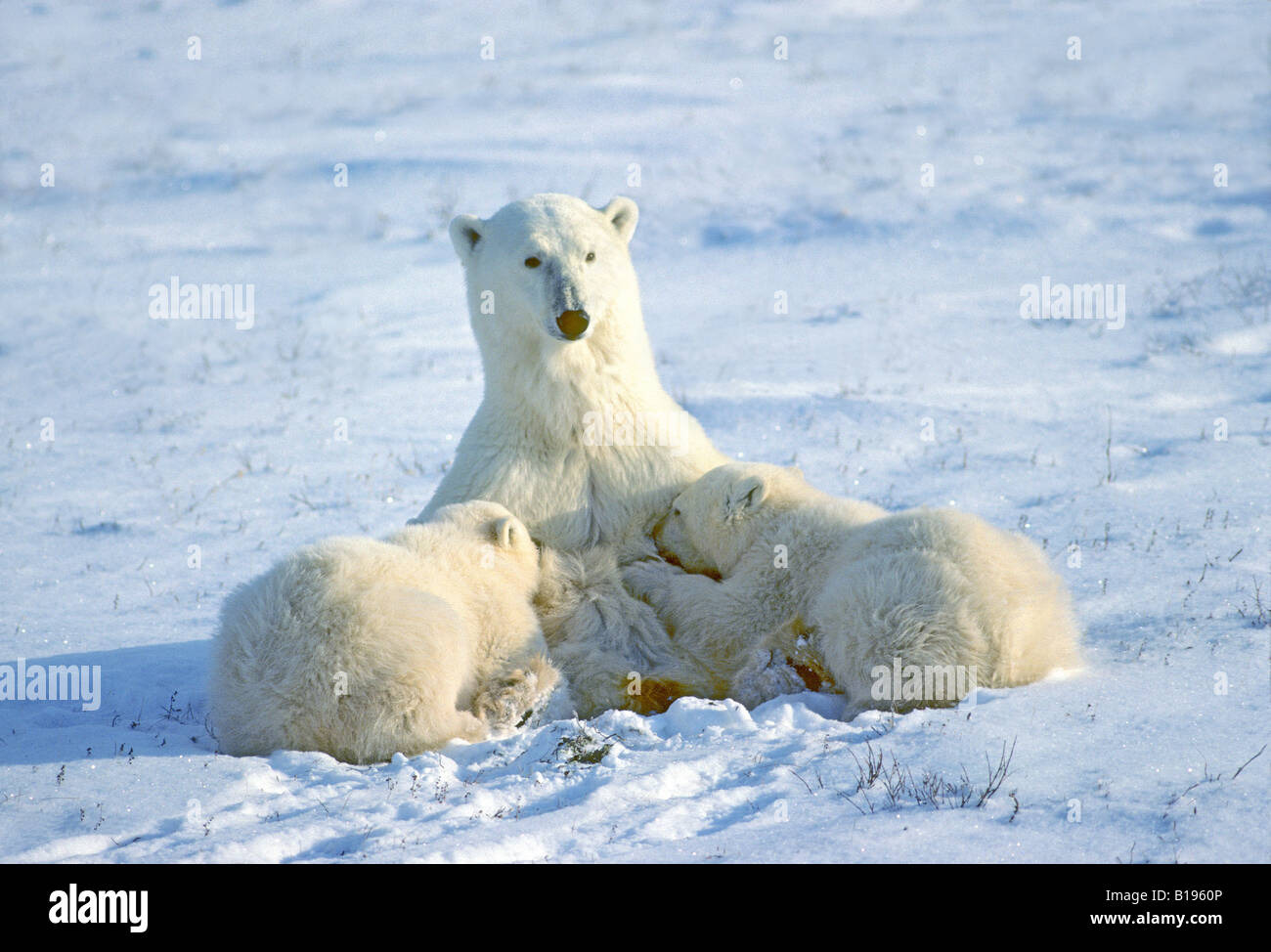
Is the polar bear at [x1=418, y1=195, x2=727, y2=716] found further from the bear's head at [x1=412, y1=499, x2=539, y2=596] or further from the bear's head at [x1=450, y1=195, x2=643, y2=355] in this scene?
the bear's head at [x1=412, y1=499, x2=539, y2=596]

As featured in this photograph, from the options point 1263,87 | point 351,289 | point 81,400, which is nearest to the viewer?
point 81,400

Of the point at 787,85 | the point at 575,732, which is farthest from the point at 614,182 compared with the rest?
the point at 575,732

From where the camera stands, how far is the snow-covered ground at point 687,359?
373cm

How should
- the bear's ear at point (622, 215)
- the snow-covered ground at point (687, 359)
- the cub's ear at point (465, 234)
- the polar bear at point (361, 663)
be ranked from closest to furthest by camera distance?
1. the snow-covered ground at point (687, 359)
2. the polar bear at point (361, 663)
3. the cub's ear at point (465, 234)
4. the bear's ear at point (622, 215)

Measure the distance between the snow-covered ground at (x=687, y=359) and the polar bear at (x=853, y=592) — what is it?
0.73ft

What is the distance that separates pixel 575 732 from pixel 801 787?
2.96ft

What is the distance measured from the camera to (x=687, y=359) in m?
12.6

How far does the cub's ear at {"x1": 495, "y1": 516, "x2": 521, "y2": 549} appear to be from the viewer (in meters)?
5.07

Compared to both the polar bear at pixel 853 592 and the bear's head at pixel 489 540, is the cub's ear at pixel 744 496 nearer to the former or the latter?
the polar bear at pixel 853 592

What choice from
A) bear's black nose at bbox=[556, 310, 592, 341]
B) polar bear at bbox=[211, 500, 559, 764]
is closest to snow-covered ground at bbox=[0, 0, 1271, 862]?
polar bear at bbox=[211, 500, 559, 764]

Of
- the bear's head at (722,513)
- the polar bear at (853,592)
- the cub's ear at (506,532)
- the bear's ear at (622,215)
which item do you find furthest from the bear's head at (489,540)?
the bear's ear at (622,215)

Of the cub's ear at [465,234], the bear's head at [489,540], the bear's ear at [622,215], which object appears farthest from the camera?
the bear's ear at [622,215]

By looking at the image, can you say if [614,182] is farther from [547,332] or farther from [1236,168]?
[547,332]

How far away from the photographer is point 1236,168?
56.5 feet
